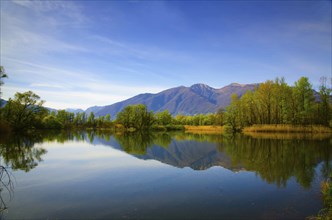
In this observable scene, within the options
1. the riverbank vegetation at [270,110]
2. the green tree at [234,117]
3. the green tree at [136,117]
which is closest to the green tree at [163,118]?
the green tree at [136,117]

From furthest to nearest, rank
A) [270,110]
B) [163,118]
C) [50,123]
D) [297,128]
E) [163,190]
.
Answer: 1. [163,118]
2. [50,123]
3. [270,110]
4. [297,128]
5. [163,190]

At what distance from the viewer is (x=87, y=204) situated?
38.1 feet

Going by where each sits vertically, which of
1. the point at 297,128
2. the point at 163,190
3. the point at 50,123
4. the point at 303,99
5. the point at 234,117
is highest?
the point at 303,99

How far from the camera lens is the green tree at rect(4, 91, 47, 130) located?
7188 centimetres

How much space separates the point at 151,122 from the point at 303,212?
102 meters

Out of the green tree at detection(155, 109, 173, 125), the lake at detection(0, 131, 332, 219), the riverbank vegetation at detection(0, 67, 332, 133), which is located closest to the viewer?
the lake at detection(0, 131, 332, 219)

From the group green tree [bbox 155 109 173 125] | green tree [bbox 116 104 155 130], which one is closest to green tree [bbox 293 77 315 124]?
green tree [bbox 116 104 155 130]

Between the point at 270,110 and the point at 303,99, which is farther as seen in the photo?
the point at 270,110

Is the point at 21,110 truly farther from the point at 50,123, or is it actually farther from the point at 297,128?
the point at 297,128

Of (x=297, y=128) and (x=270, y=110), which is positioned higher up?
(x=270, y=110)

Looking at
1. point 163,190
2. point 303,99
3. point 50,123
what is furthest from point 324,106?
point 50,123

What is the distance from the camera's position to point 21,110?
73938 millimetres

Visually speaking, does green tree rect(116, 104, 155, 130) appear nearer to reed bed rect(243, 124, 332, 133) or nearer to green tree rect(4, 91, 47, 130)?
green tree rect(4, 91, 47, 130)

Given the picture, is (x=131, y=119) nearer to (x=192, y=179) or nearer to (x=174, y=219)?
(x=192, y=179)
